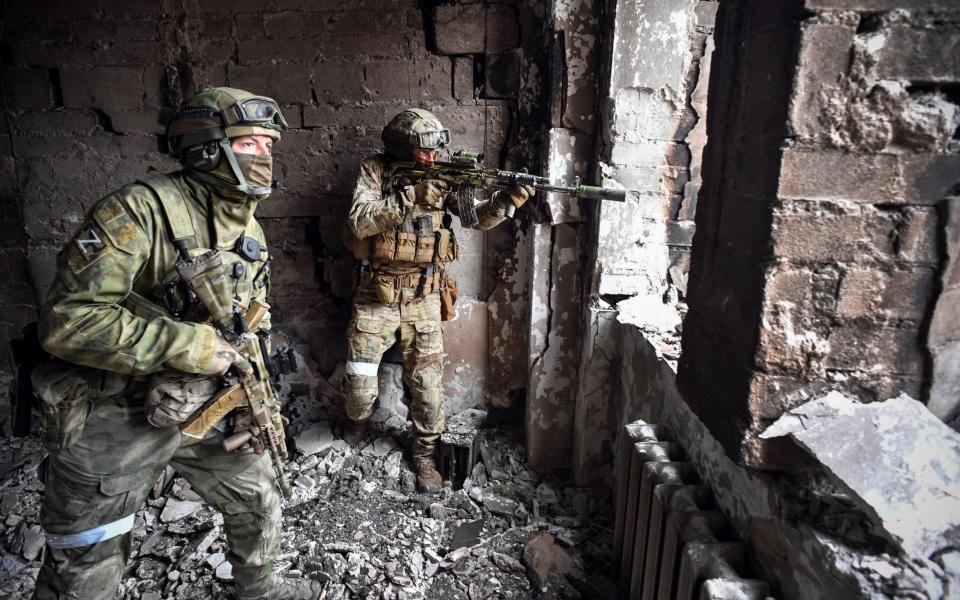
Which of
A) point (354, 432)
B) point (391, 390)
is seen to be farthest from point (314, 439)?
point (391, 390)

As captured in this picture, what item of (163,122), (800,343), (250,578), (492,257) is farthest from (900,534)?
(163,122)

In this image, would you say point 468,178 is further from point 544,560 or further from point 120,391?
point 544,560

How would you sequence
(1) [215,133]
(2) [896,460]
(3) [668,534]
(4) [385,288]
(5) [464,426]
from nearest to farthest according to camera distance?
(2) [896,460], (3) [668,534], (1) [215,133], (4) [385,288], (5) [464,426]

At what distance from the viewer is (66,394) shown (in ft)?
5.47

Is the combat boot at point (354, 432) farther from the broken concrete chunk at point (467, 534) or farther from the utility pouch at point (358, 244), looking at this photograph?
the utility pouch at point (358, 244)

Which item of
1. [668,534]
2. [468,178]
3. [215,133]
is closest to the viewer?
[668,534]

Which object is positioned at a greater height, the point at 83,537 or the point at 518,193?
the point at 518,193

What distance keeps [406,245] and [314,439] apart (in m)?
1.38

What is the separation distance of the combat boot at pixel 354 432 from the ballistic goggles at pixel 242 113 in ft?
6.41

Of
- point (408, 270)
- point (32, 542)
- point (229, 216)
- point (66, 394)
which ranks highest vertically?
point (229, 216)

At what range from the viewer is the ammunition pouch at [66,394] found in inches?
65.0

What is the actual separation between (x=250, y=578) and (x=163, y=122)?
2497 mm

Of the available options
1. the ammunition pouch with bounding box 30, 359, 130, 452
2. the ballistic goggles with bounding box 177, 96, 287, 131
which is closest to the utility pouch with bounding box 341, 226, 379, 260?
the ballistic goggles with bounding box 177, 96, 287, 131

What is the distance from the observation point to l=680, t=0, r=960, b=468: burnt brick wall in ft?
3.40
